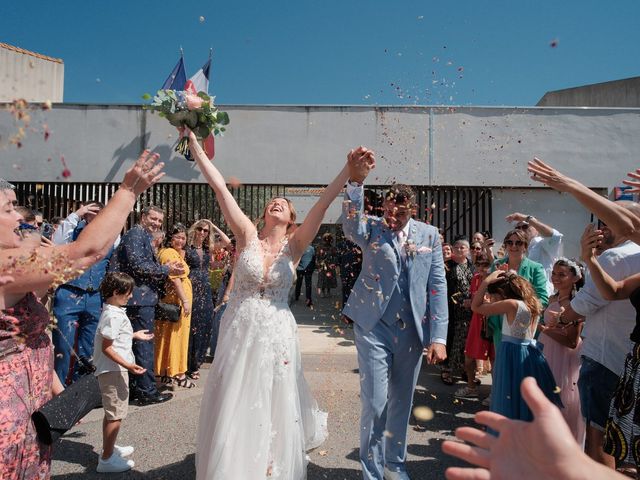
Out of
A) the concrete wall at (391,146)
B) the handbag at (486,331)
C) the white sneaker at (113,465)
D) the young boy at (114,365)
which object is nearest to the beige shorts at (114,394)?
the young boy at (114,365)

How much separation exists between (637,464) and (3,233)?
3126 mm

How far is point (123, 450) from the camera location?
383 cm

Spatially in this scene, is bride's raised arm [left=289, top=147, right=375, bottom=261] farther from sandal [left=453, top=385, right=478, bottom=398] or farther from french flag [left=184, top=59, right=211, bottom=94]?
french flag [left=184, top=59, right=211, bottom=94]

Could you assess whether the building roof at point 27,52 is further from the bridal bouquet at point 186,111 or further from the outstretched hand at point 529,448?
the outstretched hand at point 529,448

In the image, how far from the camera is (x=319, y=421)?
352 centimetres

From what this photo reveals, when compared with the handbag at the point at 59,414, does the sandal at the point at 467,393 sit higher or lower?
lower

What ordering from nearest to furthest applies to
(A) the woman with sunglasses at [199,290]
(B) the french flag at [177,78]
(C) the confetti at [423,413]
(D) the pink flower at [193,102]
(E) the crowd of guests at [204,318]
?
(E) the crowd of guests at [204,318] < (D) the pink flower at [193,102] < (C) the confetti at [423,413] < (A) the woman with sunglasses at [199,290] < (B) the french flag at [177,78]

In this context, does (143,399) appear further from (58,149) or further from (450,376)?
(58,149)

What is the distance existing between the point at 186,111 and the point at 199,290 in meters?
3.59

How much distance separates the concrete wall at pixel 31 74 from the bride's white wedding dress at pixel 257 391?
451 inches

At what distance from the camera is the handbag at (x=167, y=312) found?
5.55 meters

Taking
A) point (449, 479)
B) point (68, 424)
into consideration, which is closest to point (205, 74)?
point (68, 424)

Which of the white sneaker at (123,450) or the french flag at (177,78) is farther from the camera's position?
the french flag at (177,78)

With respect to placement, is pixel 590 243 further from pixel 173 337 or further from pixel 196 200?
pixel 196 200
